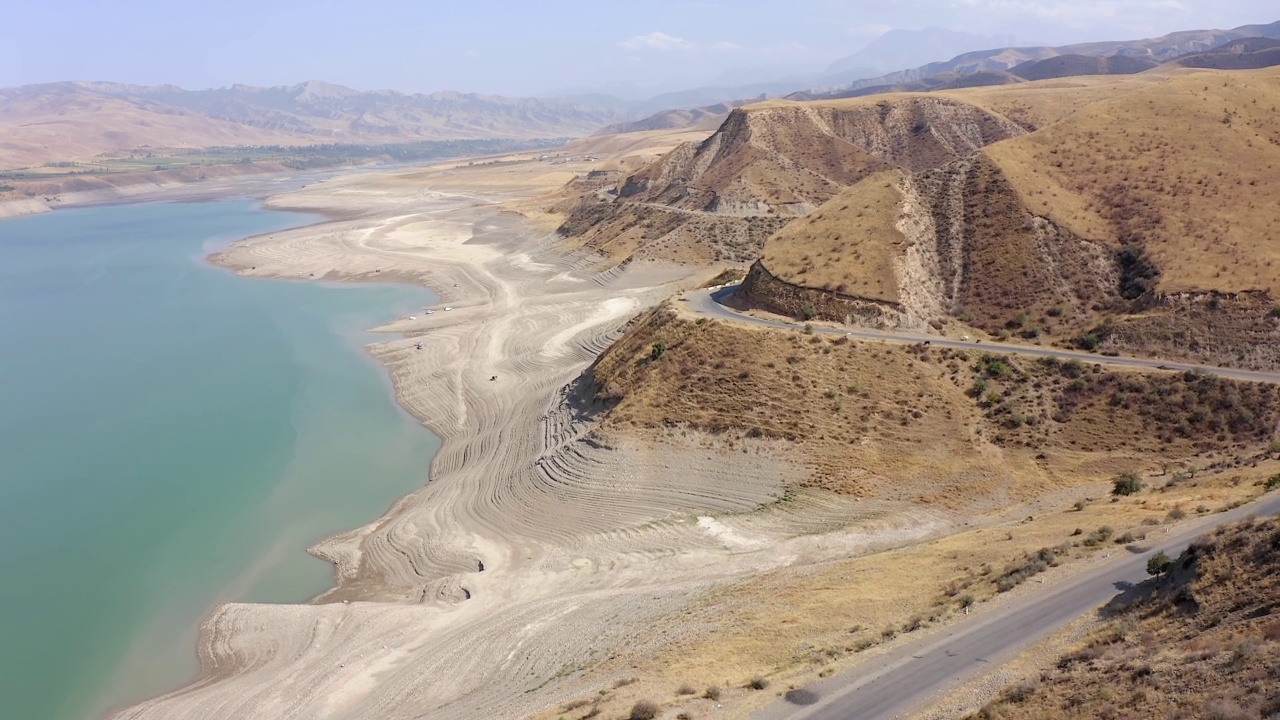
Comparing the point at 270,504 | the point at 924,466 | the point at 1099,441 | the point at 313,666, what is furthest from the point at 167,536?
the point at 1099,441

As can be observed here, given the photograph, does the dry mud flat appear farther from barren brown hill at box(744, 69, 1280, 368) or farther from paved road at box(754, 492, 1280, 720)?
barren brown hill at box(744, 69, 1280, 368)

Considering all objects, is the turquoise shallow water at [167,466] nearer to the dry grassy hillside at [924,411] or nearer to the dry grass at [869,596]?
the dry grassy hillside at [924,411]

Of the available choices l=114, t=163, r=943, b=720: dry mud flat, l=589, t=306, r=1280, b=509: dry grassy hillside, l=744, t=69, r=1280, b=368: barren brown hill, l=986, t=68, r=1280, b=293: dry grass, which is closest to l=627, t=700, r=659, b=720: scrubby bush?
l=114, t=163, r=943, b=720: dry mud flat

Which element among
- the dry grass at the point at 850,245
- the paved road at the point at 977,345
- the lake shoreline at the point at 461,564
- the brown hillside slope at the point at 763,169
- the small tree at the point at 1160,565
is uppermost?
the brown hillside slope at the point at 763,169

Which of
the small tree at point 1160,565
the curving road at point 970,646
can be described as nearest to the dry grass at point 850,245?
the curving road at point 970,646

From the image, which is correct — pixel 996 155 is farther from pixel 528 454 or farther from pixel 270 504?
pixel 270 504
